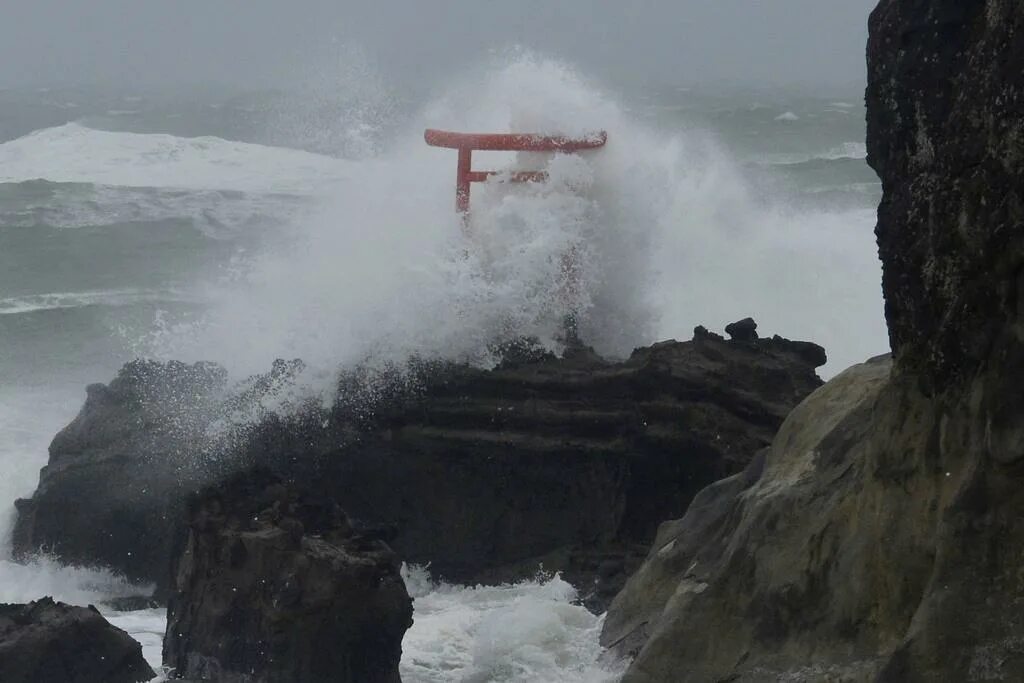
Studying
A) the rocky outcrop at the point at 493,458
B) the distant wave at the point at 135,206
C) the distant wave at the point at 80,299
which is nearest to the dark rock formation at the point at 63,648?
the rocky outcrop at the point at 493,458

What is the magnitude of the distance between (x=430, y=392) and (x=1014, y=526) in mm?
4313

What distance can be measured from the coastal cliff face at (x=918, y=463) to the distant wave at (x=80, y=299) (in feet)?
42.9

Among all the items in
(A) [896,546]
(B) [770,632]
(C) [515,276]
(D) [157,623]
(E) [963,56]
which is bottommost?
(D) [157,623]

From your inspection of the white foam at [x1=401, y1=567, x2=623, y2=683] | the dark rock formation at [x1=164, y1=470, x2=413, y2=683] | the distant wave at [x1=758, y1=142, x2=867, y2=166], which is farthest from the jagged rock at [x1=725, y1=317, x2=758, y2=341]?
the distant wave at [x1=758, y1=142, x2=867, y2=166]

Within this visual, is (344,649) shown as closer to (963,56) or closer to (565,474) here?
(565,474)

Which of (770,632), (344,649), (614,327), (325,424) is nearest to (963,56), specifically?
(770,632)

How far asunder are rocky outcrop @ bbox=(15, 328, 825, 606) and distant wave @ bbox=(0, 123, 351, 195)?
56.3ft

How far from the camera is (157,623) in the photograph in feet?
23.7

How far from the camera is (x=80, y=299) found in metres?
17.7

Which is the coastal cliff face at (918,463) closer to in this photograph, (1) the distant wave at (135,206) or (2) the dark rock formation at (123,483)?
(2) the dark rock formation at (123,483)

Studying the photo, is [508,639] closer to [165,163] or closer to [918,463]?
[918,463]

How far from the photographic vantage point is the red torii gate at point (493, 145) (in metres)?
9.01

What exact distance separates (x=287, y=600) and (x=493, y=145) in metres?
3.75

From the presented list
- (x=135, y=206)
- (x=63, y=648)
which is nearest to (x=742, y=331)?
(x=63, y=648)
